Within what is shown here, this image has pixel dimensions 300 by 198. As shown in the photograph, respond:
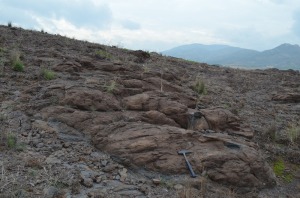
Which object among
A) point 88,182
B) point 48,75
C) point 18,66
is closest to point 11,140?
point 88,182

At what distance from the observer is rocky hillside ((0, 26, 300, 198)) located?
203 inches

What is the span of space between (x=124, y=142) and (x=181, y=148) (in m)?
0.99

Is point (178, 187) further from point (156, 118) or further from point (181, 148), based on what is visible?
point (156, 118)

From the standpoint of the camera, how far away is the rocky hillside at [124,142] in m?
5.14

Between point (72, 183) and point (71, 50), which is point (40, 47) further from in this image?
point (72, 183)

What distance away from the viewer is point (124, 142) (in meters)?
6.05

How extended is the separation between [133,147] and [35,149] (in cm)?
154

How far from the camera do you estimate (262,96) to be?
12.7m

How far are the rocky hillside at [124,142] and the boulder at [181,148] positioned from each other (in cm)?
2

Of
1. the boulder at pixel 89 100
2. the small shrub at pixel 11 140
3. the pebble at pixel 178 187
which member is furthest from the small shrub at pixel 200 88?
the small shrub at pixel 11 140

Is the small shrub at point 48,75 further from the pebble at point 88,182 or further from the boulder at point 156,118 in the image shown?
the pebble at point 88,182

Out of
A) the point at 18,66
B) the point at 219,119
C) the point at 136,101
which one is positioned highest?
the point at 18,66

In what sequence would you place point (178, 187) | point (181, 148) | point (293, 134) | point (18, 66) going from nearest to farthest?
point (178, 187) < point (181, 148) < point (293, 134) < point (18, 66)

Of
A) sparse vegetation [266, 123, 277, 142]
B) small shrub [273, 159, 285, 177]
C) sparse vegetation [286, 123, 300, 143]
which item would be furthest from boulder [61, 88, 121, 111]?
sparse vegetation [286, 123, 300, 143]
